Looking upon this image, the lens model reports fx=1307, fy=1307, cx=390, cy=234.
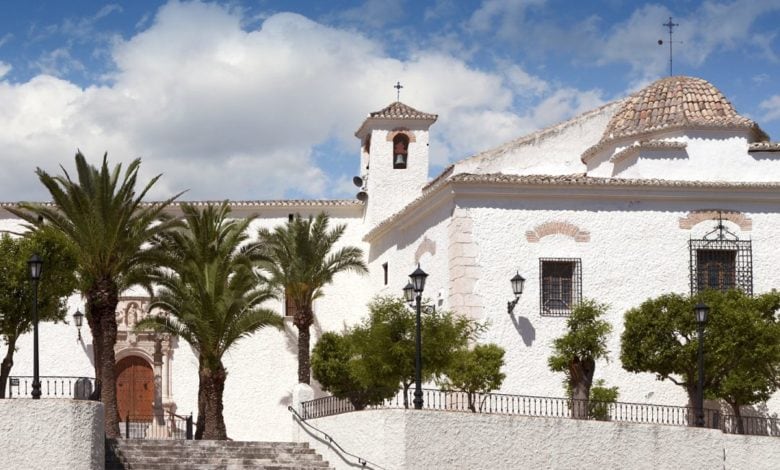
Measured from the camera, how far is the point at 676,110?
29.0 meters

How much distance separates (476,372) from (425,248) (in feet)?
16.5

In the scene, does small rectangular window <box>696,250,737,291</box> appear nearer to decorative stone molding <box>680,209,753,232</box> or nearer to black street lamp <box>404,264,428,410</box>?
decorative stone molding <box>680,209,753,232</box>

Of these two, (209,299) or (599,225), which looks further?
(599,225)

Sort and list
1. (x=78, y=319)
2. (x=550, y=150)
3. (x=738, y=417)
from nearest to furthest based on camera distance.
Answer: (x=738, y=417)
(x=550, y=150)
(x=78, y=319)

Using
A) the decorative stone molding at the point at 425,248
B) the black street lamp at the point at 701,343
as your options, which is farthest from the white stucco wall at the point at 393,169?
the black street lamp at the point at 701,343

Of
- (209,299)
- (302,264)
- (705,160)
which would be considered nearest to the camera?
(209,299)

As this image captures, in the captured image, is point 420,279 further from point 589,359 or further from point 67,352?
point 67,352

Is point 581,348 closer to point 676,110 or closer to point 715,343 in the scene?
point 715,343

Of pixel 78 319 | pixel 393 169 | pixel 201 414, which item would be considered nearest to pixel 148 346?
A: pixel 78 319

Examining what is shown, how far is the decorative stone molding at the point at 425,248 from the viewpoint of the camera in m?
27.8

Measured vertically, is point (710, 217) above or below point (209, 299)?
above

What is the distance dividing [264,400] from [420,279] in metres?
14.6

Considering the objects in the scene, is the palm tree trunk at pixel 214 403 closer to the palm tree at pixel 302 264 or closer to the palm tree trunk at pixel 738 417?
the palm tree at pixel 302 264

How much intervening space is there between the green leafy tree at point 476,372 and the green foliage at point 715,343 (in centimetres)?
244
